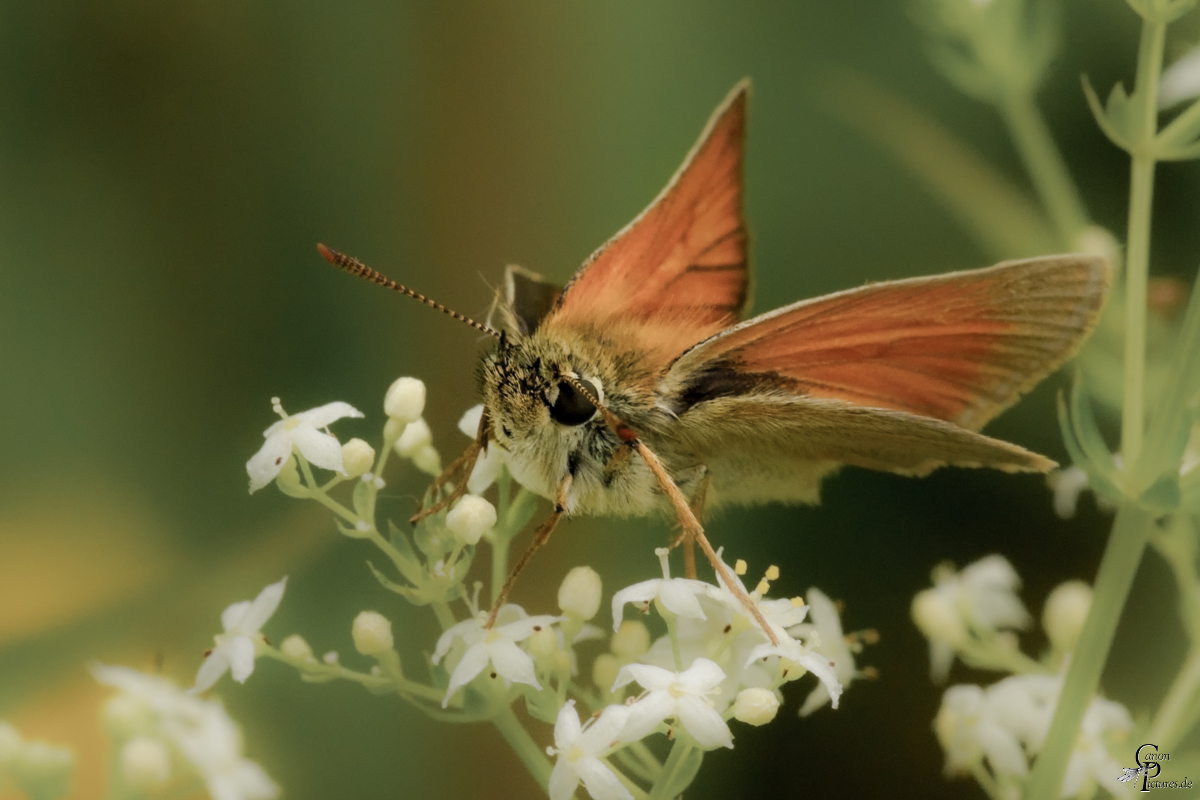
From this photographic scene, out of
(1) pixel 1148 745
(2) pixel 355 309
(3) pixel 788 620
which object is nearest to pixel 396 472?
(2) pixel 355 309

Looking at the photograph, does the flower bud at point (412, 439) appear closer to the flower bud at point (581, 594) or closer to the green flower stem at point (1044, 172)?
the flower bud at point (581, 594)

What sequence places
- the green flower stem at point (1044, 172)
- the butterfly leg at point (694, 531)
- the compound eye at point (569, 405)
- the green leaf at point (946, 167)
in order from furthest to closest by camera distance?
the green leaf at point (946, 167), the green flower stem at point (1044, 172), the compound eye at point (569, 405), the butterfly leg at point (694, 531)

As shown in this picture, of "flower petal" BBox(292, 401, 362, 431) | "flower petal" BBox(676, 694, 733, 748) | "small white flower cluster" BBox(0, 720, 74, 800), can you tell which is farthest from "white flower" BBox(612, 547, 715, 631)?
"small white flower cluster" BBox(0, 720, 74, 800)

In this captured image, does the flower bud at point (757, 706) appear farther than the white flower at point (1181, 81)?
No

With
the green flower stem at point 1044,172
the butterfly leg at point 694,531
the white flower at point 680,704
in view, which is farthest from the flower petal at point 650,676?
the green flower stem at point 1044,172

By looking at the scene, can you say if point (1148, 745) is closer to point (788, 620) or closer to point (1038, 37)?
point (788, 620)

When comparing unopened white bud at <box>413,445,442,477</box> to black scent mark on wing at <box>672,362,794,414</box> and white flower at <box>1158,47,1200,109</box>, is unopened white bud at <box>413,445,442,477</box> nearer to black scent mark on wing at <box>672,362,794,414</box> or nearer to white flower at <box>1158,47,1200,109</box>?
black scent mark on wing at <box>672,362,794,414</box>

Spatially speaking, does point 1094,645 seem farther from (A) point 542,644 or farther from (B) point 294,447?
(B) point 294,447
